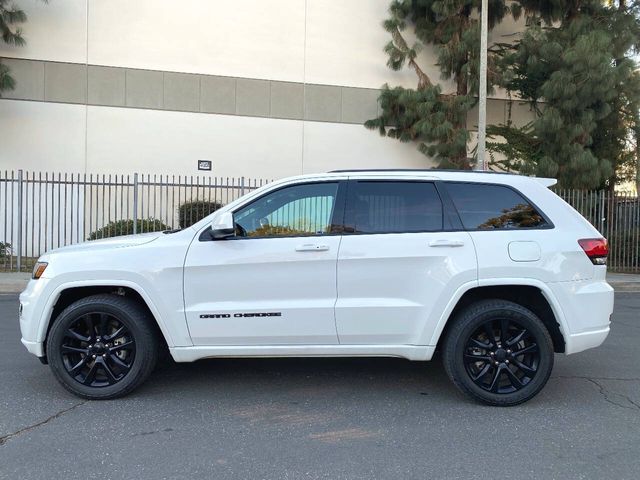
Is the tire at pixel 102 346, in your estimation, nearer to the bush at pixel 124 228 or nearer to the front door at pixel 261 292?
the front door at pixel 261 292

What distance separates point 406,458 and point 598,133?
1735 centimetres

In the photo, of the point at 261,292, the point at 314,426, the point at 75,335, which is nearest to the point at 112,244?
the point at 75,335

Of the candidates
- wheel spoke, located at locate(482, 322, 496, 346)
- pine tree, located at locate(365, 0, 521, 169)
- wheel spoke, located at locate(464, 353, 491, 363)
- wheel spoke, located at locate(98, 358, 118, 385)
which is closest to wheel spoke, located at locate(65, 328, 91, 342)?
wheel spoke, located at locate(98, 358, 118, 385)

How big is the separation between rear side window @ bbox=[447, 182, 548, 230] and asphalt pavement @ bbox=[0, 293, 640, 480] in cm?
148

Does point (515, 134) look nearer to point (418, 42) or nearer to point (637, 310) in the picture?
point (418, 42)

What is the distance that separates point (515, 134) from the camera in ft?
58.0

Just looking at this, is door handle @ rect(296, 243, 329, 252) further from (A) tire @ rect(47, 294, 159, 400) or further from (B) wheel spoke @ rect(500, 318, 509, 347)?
(B) wheel spoke @ rect(500, 318, 509, 347)

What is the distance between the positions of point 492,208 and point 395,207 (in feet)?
2.68

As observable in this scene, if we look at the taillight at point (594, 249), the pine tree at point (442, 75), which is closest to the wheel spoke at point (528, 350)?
the taillight at point (594, 249)

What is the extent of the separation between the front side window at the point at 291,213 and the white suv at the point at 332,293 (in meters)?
0.01

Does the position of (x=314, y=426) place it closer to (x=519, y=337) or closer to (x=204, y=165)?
(x=519, y=337)

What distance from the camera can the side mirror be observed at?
4.42 metres

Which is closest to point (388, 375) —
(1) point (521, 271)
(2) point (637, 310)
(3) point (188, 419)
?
(1) point (521, 271)

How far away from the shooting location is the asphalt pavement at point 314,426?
11.5ft
